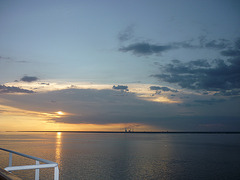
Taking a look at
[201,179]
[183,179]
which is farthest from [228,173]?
[183,179]

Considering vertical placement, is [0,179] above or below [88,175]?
above

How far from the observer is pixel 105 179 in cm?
2864

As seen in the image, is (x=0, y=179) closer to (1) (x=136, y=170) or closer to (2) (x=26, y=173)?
(2) (x=26, y=173)

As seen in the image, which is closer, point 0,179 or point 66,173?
point 0,179

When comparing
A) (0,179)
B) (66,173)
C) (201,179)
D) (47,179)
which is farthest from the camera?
(66,173)

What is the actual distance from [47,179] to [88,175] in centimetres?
550

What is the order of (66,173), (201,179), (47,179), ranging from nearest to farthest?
(47,179)
(201,179)
(66,173)

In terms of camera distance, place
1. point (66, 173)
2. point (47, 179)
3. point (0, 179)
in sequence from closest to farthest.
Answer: point (0, 179), point (47, 179), point (66, 173)

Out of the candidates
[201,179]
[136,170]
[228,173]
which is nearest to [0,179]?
[201,179]

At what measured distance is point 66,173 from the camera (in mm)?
32031

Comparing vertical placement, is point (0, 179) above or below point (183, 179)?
above

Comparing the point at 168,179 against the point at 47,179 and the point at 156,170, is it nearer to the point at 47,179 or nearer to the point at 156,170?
the point at 156,170

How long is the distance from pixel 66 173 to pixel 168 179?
13972 mm

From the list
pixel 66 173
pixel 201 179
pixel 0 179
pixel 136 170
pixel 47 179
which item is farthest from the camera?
pixel 136 170
